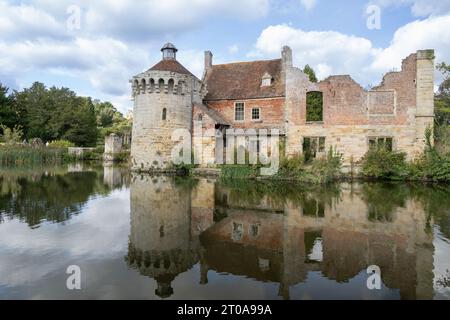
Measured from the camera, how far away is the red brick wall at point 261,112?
25750mm

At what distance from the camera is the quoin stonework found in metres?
22.5

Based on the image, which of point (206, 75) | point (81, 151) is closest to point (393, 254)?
point (206, 75)

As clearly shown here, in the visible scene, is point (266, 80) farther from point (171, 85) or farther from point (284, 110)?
point (171, 85)

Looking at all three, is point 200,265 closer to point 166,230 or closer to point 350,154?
point 166,230

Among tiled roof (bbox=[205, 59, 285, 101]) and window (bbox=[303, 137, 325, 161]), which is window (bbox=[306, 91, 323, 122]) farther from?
window (bbox=[303, 137, 325, 161])

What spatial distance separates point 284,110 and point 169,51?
34.7 ft

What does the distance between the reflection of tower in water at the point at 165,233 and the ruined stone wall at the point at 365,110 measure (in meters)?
12.6

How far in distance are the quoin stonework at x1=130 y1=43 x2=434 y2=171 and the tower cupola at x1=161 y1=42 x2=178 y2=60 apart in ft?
0.27

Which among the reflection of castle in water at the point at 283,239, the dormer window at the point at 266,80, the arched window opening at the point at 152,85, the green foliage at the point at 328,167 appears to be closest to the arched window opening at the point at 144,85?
the arched window opening at the point at 152,85

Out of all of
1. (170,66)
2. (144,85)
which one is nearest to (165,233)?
(144,85)

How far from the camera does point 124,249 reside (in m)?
7.41

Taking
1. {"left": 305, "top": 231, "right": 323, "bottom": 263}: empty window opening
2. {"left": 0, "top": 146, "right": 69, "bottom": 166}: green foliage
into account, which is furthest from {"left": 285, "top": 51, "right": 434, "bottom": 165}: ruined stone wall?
{"left": 0, "top": 146, "right": 69, "bottom": 166}: green foliage

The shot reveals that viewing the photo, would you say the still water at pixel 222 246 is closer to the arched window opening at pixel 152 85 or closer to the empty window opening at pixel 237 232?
the empty window opening at pixel 237 232
